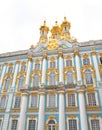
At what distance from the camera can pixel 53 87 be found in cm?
2631

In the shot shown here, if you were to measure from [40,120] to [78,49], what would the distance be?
1539cm

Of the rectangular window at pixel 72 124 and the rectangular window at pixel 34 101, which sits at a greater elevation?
the rectangular window at pixel 34 101

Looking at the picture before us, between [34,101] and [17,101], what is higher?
[17,101]

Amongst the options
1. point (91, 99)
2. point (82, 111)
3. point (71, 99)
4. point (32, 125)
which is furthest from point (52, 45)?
point (32, 125)

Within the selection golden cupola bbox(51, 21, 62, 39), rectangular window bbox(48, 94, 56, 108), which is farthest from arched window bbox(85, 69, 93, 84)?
golden cupola bbox(51, 21, 62, 39)

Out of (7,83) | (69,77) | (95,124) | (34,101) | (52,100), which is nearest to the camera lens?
(95,124)

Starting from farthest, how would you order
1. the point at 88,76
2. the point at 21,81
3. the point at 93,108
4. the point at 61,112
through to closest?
the point at 21,81 → the point at 88,76 → the point at 61,112 → the point at 93,108

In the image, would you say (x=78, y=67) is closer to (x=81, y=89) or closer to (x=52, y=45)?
(x=81, y=89)

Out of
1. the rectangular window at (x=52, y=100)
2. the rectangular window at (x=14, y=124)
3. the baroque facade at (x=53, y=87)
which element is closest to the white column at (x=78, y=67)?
the baroque facade at (x=53, y=87)

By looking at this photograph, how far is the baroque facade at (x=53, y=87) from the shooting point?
924 inches

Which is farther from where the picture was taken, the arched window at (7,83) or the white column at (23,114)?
the arched window at (7,83)

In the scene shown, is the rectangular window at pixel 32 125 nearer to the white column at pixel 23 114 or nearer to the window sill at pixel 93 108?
the white column at pixel 23 114

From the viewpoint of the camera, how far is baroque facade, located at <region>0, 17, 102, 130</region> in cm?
2347

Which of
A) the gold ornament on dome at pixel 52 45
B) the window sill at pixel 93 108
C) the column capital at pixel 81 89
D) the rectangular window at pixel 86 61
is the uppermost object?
the gold ornament on dome at pixel 52 45
